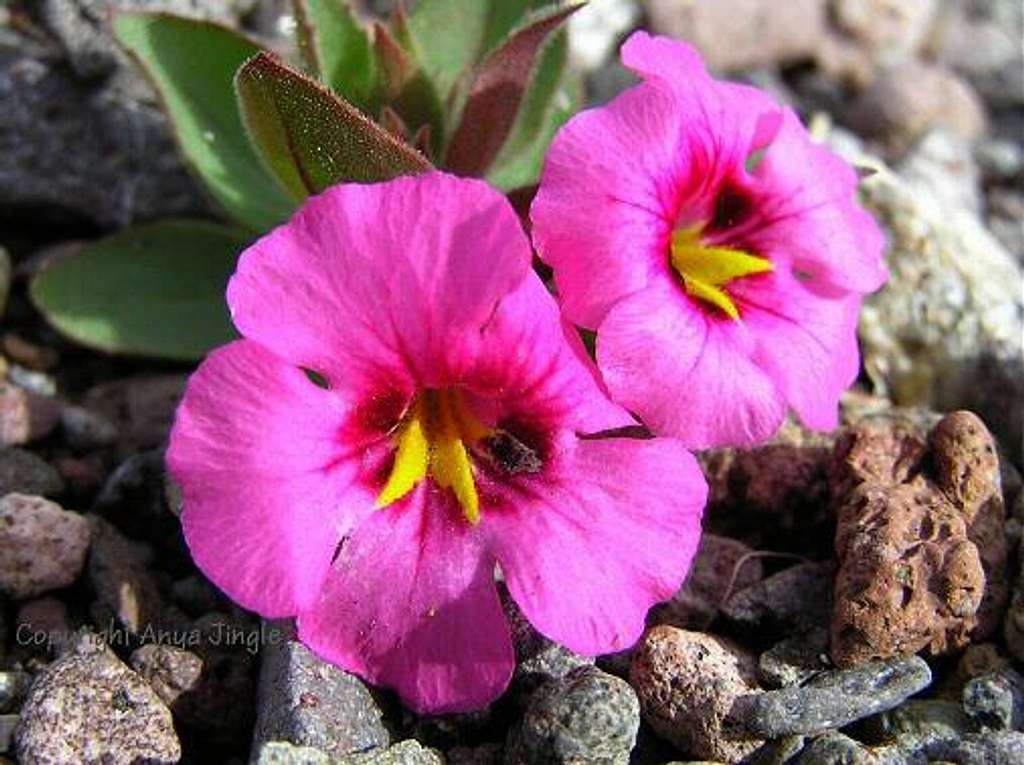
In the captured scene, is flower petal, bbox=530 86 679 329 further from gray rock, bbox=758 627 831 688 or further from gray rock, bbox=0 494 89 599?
gray rock, bbox=0 494 89 599

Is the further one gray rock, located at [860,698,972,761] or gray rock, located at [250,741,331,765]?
gray rock, located at [860,698,972,761]

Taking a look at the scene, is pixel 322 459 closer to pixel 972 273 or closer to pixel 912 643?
pixel 912 643

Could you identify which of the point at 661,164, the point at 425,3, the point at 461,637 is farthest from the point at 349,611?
the point at 425,3

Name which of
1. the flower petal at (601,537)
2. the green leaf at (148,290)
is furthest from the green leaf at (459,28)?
the flower petal at (601,537)

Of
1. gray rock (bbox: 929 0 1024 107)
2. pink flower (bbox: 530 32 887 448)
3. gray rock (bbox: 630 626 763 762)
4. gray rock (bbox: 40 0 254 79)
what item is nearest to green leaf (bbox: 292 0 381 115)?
gray rock (bbox: 40 0 254 79)

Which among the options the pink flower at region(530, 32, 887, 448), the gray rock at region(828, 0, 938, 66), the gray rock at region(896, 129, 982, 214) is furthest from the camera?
the gray rock at region(828, 0, 938, 66)

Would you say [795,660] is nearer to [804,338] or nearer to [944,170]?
[804,338]

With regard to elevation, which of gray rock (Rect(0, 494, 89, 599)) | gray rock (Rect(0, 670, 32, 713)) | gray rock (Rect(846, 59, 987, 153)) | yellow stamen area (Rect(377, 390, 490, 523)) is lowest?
gray rock (Rect(0, 670, 32, 713))
